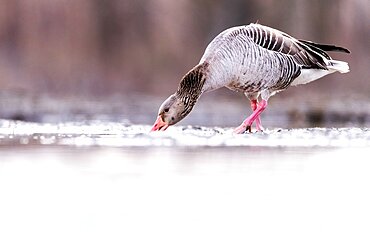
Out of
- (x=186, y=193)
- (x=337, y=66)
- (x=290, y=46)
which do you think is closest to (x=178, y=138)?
(x=290, y=46)

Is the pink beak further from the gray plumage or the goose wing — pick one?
the goose wing

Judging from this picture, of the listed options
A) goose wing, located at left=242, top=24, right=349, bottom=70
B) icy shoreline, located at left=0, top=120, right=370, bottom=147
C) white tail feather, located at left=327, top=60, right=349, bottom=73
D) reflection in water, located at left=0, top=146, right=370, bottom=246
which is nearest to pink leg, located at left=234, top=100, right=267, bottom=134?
icy shoreline, located at left=0, top=120, right=370, bottom=147

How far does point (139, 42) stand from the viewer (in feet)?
46.0

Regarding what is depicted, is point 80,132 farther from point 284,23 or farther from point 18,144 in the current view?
point 284,23

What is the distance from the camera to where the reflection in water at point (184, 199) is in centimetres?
255

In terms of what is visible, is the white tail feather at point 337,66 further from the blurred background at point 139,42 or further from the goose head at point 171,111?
the blurred background at point 139,42

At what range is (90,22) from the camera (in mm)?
14727

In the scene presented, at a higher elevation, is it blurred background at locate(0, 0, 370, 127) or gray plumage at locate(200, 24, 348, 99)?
blurred background at locate(0, 0, 370, 127)

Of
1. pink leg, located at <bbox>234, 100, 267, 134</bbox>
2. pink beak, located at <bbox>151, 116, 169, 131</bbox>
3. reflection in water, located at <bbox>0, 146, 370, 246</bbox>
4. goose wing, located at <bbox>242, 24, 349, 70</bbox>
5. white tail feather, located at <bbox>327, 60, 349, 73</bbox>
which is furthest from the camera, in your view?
white tail feather, located at <bbox>327, 60, 349, 73</bbox>

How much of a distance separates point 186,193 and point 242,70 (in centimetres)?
359

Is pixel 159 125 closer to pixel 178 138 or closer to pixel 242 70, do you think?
pixel 242 70

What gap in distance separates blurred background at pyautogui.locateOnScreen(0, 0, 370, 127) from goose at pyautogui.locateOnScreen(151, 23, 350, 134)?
4.22m

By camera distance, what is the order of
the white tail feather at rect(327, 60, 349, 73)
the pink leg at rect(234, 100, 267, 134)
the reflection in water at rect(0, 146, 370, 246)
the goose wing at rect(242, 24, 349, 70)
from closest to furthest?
the reflection in water at rect(0, 146, 370, 246), the pink leg at rect(234, 100, 267, 134), the goose wing at rect(242, 24, 349, 70), the white tail feather at rect(327, 60, 349, 73)

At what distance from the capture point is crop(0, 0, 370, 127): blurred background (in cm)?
A: 1289
